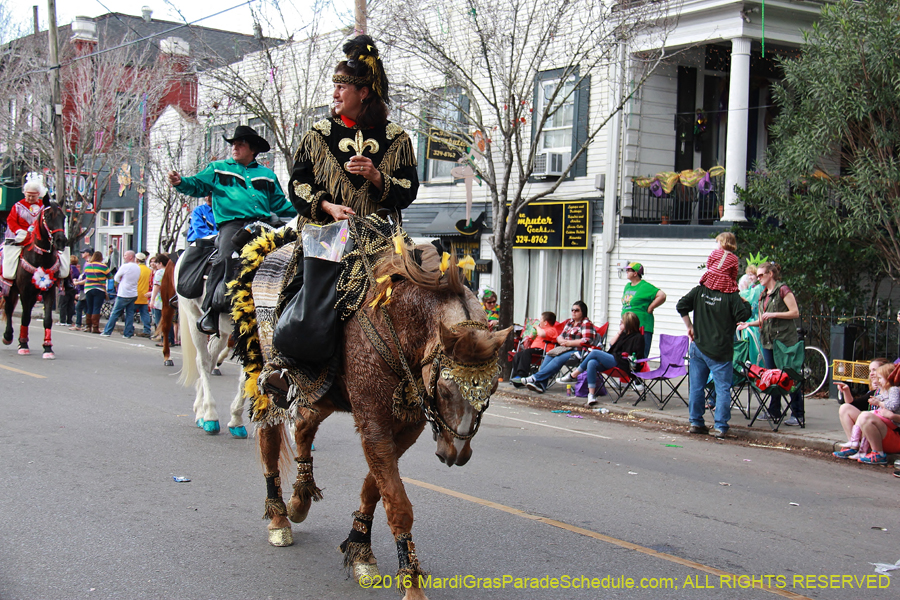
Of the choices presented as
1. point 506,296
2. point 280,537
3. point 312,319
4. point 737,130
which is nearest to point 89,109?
point 506,296

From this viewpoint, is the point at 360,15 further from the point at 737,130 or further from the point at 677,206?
Answer: the point at 677,206

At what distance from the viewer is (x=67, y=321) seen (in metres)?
22.6

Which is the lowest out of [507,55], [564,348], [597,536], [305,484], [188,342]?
[597,536]

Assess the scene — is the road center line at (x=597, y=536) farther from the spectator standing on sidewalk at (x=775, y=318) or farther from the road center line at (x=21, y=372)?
the road center line at (x=21, y=372)

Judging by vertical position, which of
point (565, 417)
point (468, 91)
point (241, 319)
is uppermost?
point (468, 91)

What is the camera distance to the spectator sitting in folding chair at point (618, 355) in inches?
488

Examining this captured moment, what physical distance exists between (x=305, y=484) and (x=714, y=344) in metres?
6.69

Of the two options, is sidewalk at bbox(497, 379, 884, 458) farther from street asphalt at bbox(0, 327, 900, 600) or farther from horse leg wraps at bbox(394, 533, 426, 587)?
horse leg wraps at bbox(394, 533, 426, 587)

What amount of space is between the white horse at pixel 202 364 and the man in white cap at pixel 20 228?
6.34 m

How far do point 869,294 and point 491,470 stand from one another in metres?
11.3

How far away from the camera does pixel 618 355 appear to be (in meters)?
12.5

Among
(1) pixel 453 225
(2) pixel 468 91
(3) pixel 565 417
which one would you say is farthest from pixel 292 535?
(1) pixel 453 225

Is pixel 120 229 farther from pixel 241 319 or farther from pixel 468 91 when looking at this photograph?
pixel 241 319

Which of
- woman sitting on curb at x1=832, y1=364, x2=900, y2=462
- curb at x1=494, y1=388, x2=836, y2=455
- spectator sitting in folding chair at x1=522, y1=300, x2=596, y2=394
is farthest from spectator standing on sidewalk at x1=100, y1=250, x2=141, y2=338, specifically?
woman sitting on curb at x1=832, y1=364, x2=900, y2=462
